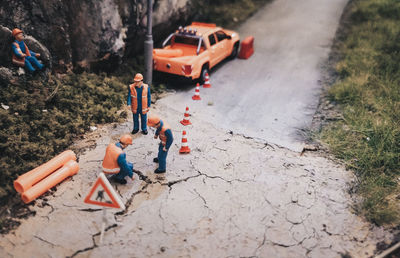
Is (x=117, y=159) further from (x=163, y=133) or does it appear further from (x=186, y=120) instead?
(x=186, y=120)

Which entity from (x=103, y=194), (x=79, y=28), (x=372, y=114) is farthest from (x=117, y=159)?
(x=372, y=114)

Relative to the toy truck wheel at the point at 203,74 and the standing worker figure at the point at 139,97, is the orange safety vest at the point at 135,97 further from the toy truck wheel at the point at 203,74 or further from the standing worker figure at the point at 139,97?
the toy truck wheel at the point at 203,74

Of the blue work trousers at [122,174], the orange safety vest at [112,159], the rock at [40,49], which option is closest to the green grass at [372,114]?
the blue work trousers at [122,174]

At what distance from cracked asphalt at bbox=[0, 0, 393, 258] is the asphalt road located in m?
0.97

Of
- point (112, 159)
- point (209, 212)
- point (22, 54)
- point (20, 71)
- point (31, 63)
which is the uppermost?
point (22, 54)

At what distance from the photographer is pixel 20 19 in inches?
286

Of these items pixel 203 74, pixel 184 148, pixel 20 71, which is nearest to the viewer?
pixel 184 148

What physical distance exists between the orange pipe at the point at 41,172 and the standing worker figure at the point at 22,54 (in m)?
2.70

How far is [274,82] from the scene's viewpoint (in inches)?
421

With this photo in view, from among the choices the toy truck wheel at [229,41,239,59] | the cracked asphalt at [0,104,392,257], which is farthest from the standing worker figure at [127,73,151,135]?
the toy truck wheel at [229,41,239,59]

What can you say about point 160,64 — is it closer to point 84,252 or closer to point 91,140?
point 91,140

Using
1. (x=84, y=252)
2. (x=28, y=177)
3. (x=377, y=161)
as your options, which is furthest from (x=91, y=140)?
(x=377, y=161)

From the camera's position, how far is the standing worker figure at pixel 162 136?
5.75m

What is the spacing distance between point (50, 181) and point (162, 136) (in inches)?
83.9
